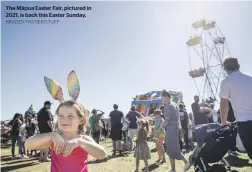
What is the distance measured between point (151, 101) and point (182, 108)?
11453 mm

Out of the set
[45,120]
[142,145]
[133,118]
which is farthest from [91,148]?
[133,118]

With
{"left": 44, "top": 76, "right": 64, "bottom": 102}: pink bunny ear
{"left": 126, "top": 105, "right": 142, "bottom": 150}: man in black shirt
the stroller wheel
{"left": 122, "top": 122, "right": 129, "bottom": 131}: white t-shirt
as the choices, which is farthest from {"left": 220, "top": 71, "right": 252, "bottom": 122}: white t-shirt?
{"left": 122, "top": 122, "right": 129, "bottom": 131}: white t-shirt

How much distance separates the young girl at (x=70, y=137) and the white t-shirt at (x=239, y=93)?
9.66ft

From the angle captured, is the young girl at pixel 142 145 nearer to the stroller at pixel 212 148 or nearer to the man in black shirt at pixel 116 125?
the stroller at pixel 212 148

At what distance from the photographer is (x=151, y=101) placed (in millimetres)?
22531

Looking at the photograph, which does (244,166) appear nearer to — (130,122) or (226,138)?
(226,138)

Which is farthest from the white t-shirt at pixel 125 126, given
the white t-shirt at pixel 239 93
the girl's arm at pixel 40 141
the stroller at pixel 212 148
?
the girl's arm at pixel 40 141

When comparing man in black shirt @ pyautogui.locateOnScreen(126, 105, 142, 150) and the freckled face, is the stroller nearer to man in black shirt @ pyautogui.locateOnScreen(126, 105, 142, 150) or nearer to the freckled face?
the freckled face

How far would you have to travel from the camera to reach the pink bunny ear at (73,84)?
2.39 metres

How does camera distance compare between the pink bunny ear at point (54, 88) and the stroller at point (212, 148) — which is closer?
the pink bunny ear at point (54, 88)

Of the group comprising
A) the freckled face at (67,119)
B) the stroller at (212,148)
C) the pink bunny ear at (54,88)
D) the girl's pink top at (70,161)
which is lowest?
the stroller at (212,148)

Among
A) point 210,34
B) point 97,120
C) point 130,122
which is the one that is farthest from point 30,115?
point 210,34

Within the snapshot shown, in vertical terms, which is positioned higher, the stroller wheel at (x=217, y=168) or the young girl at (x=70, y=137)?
the young girl at (x=70, y=137)

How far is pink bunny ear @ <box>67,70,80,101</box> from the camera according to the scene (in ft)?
7.84
